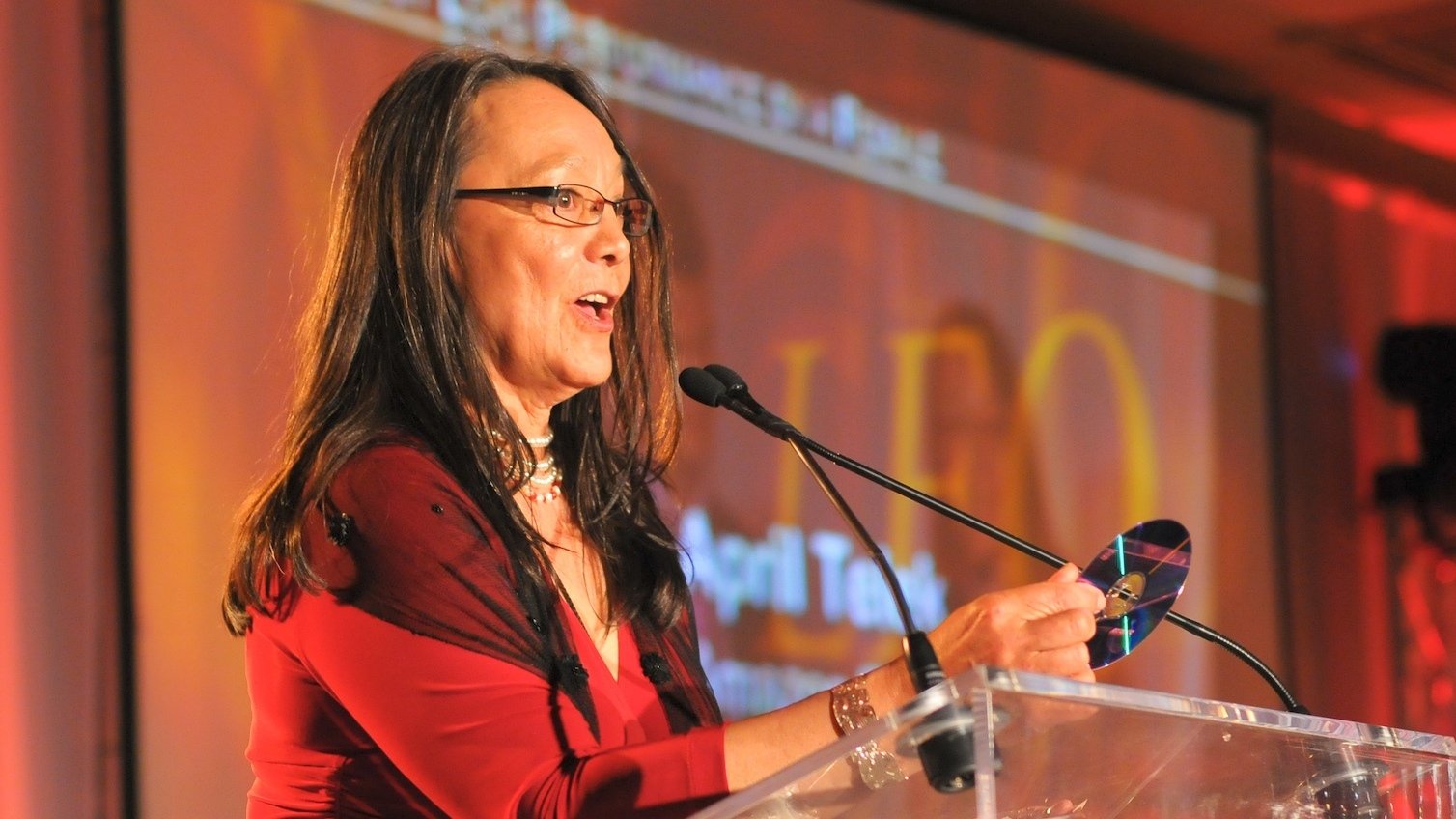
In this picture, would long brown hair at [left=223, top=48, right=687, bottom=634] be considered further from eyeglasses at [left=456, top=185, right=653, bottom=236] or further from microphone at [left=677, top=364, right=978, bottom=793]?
microphone at [left=677, top=364, right=978, bottom=793]

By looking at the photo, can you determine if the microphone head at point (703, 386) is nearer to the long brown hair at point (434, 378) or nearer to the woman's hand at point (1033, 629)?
the long brown hair at point (434, 378)

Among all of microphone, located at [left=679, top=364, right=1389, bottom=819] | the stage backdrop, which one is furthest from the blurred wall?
microphone, located at [left=679, top=364, right=1389, bottom=819]

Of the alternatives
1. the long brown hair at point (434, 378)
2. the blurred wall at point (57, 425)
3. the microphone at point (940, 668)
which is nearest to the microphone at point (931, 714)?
the microphone at point (940, 668)

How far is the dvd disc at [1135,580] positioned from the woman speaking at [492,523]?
7cm

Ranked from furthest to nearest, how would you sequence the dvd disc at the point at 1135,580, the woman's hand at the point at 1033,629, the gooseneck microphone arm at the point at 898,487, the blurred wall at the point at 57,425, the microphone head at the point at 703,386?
1. the blurred wall at the point at 57,425
2. the microphone head at the point at 703,386
3. the gooseneck microphone arm at the point at 898,487
4. the dvd disc at the point at 1135,580
5. the woman's hand at the point at 1033,629

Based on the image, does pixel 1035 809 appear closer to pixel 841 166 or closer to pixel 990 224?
pixel 841 166

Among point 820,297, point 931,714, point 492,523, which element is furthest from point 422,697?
point 820,297

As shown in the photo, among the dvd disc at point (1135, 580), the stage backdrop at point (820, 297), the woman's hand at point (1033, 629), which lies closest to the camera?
the woman's hand at point (1033, 629)

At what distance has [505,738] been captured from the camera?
1501 mm

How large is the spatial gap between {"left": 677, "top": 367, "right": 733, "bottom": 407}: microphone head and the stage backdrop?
4.47 feet

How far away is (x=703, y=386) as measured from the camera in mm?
1814

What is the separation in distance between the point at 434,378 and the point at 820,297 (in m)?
2.96

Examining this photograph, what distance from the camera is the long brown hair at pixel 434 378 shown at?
170cm

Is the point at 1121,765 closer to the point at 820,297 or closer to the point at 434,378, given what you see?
the point at 434,378
